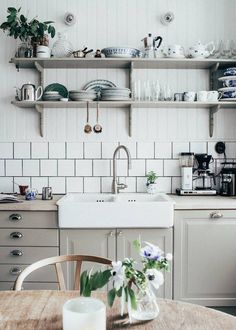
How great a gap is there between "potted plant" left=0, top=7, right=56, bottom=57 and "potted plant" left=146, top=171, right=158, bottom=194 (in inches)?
52.3

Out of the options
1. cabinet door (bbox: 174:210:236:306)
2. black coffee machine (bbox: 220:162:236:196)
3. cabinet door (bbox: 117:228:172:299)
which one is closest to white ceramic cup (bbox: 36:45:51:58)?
cabinet door (bbox: 117:228:172:299)

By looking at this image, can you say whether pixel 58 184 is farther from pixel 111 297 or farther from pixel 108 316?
pixel 111 297

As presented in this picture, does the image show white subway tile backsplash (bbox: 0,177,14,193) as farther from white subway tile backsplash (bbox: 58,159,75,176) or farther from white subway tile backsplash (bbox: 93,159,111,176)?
white subway tile backsplash (bbox: 93,159,111,176)

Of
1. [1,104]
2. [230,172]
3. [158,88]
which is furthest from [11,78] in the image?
[230,172]

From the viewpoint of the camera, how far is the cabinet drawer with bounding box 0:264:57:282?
3.00m

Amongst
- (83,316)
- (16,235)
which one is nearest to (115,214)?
(16,235)

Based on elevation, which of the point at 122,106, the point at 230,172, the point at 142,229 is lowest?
the point at 142,229

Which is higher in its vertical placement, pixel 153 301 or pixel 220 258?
pixel 153 301

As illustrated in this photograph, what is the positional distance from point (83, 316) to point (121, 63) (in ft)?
8.42

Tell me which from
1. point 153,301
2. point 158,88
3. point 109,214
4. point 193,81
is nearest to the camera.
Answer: point 153,301

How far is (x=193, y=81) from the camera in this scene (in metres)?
3.59

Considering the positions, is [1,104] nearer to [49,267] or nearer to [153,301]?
[49,267]

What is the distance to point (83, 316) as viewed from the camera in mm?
1134

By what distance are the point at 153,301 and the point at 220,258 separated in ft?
6.11
